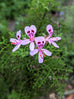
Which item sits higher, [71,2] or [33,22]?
[71,2]

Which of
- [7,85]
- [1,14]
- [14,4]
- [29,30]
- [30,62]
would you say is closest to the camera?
[29,30]

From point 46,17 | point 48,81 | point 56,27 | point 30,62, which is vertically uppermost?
point 46,17

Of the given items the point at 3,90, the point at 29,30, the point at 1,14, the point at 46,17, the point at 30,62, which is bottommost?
the point at 3,90

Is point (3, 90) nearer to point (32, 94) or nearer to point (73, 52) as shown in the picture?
point (32, 94)

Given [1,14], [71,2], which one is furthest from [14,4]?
[71,2]

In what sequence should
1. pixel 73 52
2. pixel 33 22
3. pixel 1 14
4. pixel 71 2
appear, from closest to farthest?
1. pixel 33 22
2. pixel 73 52
3. pixel 1 14
4. pixel 71 2

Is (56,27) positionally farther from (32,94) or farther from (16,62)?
(32,94)

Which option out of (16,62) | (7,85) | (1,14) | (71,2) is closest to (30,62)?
(16,62)

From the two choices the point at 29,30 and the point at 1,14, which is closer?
the point at 29,30

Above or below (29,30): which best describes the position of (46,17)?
above
